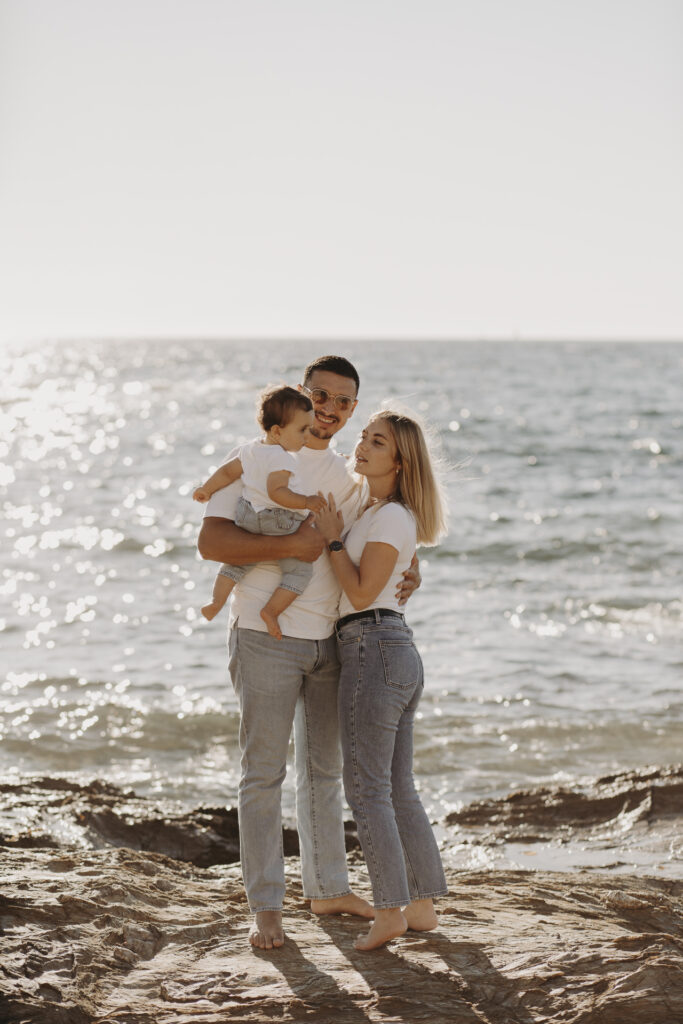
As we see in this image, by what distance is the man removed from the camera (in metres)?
3.98

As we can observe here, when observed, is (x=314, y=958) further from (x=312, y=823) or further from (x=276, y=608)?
(x=276, y=608)


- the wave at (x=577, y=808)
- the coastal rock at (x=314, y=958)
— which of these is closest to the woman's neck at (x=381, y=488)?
the coastal rock at (x=314, y=958)

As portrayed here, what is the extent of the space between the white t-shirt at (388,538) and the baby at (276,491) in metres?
0.18

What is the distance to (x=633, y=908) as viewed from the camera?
4375mm

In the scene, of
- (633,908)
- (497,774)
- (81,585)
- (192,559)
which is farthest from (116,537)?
(633,908)

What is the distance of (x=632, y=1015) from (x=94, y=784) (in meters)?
3.92

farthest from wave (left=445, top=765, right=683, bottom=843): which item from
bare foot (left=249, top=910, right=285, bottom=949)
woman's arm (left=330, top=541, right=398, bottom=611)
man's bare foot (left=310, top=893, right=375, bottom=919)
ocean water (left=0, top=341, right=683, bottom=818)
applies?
woman's arm (left=330, top=541, right=398, bottom=611)

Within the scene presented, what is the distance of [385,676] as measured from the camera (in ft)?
12.9

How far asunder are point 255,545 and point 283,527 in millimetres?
122

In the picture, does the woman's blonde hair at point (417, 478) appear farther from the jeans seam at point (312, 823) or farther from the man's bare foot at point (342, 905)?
the man's bare foot at point (342, 905)

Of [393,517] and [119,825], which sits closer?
[393,517]

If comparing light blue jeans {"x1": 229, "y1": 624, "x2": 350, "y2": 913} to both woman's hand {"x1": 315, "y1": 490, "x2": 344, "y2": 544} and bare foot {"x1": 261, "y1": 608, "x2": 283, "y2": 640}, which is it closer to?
bare foot {"x1": 261, "y1": 608, "x2": 283, "y2": 640}

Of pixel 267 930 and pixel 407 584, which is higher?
pixel 407 584

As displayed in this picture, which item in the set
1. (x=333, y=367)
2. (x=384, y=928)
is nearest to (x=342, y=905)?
(x=384, y=928)
